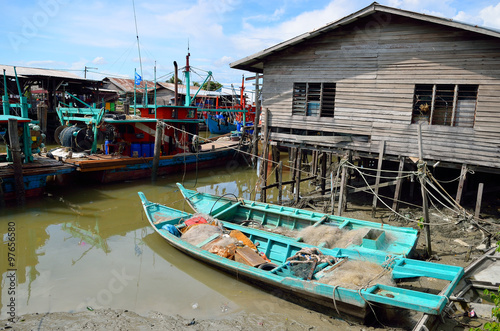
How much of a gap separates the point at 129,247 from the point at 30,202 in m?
5.69

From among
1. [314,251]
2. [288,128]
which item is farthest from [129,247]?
[288,128]

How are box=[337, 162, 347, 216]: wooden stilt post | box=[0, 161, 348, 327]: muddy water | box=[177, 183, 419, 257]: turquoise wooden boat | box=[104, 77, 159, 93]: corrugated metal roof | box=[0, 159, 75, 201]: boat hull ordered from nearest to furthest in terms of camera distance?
box=[0, 161, 348, 327]: muddy water
box=[177, 183, 419, 257]: turquoise wooden boat
box=[337, 162, 347, 216]: wooden stilt post
box=[0, 159, 75, 201]: boat hull
box=[104, 77, 159, 93]: corrugated metal roof

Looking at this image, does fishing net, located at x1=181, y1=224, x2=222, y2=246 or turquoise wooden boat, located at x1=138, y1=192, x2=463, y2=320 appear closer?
turquoise wooden boat, located at x1=138, y1=192, x2=463, y2=320

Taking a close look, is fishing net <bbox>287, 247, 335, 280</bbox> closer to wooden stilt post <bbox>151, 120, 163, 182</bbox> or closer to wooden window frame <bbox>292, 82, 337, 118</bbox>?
wooden window frame <bbox>292, 82, 337, 118</bbox>

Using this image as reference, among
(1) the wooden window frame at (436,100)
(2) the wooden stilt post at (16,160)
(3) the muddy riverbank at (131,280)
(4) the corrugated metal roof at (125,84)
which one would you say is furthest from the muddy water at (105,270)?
(4) the corrugated metal roof at (125,84)

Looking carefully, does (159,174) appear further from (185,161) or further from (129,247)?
(129,247)

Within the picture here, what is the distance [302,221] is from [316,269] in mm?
2898

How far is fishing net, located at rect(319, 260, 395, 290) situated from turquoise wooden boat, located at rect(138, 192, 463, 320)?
18 millimetres

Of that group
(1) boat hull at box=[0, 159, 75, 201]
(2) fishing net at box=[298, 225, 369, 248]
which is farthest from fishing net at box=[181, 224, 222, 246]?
(1) boat hull at box=[0, 159, 75, 201]

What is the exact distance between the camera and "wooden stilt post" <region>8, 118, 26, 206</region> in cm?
1167

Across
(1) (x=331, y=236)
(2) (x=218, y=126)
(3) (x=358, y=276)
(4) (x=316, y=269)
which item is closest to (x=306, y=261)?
(4) (x=316, y=269)

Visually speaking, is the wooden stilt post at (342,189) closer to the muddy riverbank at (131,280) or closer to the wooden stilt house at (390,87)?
the muddy riverbank at (131,280)

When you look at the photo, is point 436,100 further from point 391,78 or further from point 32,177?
point 32,177

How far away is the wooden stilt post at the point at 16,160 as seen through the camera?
1167 cm
